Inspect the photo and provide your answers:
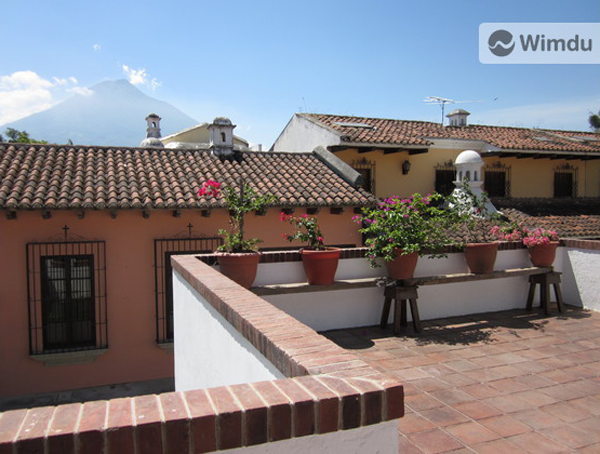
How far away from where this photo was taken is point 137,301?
29.2 feet

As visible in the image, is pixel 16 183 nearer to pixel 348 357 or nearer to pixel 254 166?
pixel 254 166

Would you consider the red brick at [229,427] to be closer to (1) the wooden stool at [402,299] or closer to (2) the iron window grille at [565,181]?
(1) the wooden stool at [402,299]

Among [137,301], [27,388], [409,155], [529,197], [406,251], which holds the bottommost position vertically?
[27,388]

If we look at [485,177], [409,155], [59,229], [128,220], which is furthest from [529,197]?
[59,229]

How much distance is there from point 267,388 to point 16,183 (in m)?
8.81

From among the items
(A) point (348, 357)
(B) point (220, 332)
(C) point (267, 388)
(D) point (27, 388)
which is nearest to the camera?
(C) point (267, 388)

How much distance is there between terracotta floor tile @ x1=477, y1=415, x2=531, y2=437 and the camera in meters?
3.26

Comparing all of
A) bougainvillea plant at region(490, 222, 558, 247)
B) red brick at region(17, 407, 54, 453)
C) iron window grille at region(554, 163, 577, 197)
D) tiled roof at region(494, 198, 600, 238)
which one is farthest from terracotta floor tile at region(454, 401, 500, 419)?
iron window grille at region(554, 163, 577, 197)

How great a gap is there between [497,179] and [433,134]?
3.02 meters

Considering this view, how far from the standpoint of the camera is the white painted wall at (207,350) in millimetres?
2527

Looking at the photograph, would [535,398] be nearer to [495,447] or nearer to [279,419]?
[495,447]

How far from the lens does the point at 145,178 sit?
9.82 metres

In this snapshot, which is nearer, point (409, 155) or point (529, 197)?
point (409, 155)

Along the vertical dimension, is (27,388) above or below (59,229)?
below
